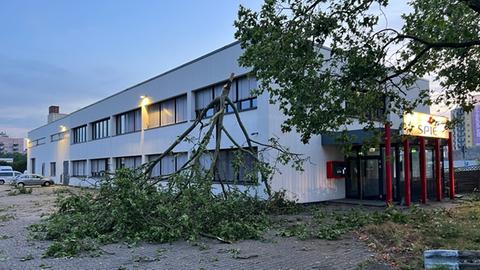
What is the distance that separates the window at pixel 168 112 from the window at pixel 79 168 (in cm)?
1485

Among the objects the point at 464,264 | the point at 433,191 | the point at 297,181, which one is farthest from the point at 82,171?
the point at 464,264

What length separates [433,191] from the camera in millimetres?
22266

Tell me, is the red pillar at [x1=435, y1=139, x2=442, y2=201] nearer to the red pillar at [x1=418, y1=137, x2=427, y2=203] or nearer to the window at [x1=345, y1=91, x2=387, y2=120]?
the red pillar at [x1=418, y1=137, x2=427, y2=203]

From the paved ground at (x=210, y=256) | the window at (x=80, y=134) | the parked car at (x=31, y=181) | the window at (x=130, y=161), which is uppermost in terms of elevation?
the window at (x=80, y=134)

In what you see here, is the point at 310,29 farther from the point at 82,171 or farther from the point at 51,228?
the point at 82,171

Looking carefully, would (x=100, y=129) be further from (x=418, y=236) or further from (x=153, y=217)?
(x=418, y=236)

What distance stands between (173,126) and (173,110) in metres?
1.10

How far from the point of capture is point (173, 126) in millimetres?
26234

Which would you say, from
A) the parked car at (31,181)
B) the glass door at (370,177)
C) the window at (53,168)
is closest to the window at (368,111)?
the glass door at (370,177)

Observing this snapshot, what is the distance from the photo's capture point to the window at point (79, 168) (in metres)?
41.6

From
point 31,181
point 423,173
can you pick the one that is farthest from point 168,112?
point 31,181

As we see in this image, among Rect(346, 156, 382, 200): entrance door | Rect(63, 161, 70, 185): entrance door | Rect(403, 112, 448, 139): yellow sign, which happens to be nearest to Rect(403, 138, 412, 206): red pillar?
Rect(403, 112, 448, 139): yellow sign

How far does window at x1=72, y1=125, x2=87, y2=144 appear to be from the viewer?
42300mm

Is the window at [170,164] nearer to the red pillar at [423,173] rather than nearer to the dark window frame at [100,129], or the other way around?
the dark window frame at [100,129]
